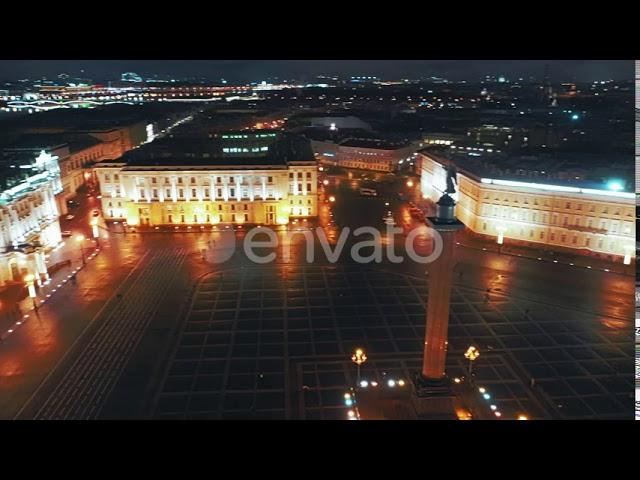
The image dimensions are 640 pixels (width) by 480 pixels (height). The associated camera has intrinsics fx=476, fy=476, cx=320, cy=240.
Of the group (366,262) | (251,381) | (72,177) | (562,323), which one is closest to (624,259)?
(562,323)

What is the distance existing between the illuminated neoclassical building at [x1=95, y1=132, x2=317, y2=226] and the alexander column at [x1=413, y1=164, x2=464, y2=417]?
41708 millimetres

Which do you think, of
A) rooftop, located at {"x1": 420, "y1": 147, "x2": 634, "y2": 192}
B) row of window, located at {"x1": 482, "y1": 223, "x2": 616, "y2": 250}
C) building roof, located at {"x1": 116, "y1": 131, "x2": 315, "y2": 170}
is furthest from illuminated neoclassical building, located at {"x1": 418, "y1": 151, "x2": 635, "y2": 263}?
building roof, located at {"x1": 116, "y1": 131, "x2": 315, "y2": 170}

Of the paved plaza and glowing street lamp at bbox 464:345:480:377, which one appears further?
glowing street lamp at bbox 464:345:480:377

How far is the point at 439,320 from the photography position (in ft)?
91.6

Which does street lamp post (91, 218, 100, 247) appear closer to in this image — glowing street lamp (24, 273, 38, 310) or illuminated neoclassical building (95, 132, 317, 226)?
illuminated neoclassical building (95, 132, 317, 226)

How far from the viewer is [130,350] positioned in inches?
1380

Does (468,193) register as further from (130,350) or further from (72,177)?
(72,177)

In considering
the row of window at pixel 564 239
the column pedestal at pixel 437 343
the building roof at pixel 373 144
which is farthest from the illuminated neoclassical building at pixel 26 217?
the building roof at pixel 373 144

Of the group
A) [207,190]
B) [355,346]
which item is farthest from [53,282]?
[355,346]

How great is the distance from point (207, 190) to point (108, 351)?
116 ft

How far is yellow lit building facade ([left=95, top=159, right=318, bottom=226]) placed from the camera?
6606cm

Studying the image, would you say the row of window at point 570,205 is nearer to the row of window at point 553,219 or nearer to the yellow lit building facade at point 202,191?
the row of window at point 553,219

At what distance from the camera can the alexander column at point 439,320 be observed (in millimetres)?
26094

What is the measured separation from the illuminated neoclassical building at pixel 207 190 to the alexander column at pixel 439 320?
41.7m
